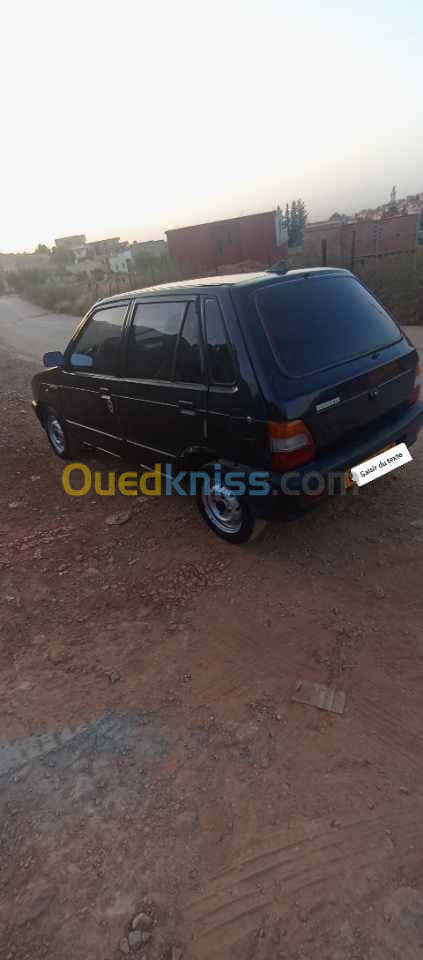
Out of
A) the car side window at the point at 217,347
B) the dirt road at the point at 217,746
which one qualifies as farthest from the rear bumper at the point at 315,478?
the car side window at the point at 217,347

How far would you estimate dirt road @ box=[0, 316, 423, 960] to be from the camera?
173cm

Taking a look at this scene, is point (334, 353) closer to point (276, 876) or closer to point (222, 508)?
point (222, 508)

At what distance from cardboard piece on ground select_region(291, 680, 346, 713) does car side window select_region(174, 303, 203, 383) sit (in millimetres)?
1874

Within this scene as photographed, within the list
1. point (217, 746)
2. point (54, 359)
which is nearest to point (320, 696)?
point (217, 746)

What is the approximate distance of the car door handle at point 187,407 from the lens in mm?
3361

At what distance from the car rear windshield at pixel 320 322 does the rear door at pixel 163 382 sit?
1.69ft

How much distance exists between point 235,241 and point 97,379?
115 ft

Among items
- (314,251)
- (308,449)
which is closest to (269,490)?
(308,449)

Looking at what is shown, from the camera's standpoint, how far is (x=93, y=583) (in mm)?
3584

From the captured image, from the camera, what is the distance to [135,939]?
66.1 inches

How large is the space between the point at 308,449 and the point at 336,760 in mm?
1580

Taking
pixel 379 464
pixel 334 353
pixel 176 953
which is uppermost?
pixel 334 353

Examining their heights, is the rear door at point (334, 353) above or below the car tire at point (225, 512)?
above

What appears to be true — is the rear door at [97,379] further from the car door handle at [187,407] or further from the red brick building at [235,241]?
the red brick building at [235,241]
